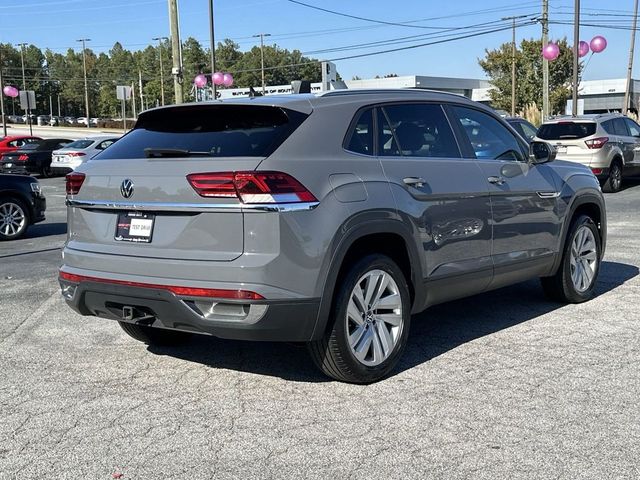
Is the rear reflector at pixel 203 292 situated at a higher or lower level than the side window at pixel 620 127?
lower

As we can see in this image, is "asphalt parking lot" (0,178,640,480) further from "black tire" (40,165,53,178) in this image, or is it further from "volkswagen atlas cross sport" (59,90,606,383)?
"black tire" (40,165,53,178)

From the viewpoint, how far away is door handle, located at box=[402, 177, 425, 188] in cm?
473

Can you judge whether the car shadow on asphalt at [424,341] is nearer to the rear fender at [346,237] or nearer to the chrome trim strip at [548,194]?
the rear fender at [346,237]

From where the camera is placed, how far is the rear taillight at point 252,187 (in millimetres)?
3949

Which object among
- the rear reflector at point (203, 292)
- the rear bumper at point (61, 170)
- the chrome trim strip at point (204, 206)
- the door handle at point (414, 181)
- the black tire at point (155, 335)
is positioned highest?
the door handle at point (414, 181)

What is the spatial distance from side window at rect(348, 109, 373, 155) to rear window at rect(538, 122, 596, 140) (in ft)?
44.7

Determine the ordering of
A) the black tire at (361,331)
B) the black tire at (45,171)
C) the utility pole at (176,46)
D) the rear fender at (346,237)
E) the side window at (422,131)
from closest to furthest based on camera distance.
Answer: the rear fender at (346,237)
the black tire at (361,331)
the side window at (422,131)
the utility pole at (176,46)
the black tire at (45,171)

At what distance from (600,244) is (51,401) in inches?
200

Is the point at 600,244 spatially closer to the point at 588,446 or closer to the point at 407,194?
the point at 407,194

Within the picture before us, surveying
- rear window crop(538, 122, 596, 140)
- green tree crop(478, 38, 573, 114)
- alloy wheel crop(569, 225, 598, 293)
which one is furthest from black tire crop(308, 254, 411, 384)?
green tree crop(478, 38, 573, 114)

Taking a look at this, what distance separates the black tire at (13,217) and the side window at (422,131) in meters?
8.79

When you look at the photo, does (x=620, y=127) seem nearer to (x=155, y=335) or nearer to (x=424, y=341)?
(x=424, y=341)

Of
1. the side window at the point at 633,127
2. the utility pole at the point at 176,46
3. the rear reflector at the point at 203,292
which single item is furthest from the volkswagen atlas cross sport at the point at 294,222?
the utility pole at the point at 176,46

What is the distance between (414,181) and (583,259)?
8.89 feet
